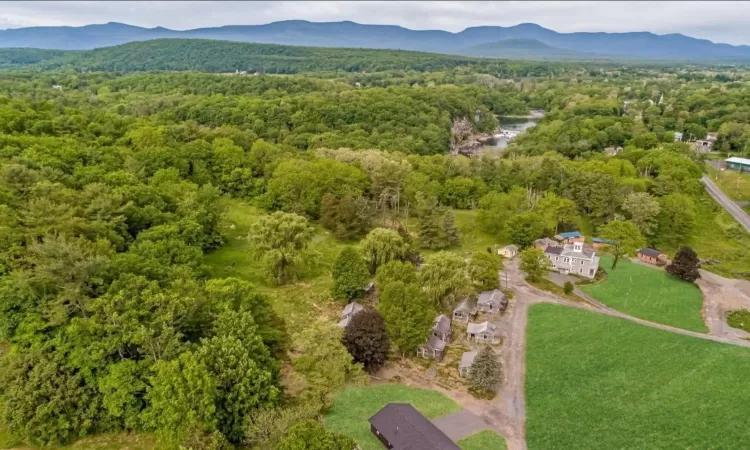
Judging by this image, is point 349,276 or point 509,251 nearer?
point 349,276

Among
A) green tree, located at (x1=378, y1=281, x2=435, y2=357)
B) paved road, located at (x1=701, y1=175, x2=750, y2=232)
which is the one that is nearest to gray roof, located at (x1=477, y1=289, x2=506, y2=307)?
green tree, located at (x1=378, y1=281, x2=435, y2=357)

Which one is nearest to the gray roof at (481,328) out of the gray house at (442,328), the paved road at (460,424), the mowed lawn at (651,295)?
the gray house at (442,328)

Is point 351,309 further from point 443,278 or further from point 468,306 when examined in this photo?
point 468,306

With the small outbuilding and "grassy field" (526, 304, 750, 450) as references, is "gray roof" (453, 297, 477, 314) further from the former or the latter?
the small outbuilding

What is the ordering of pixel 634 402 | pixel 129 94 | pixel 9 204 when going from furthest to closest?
pixel 129 94 < pixel 9 204 < pixel 634 402

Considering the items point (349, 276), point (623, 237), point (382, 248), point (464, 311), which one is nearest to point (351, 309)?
point (349, 276)

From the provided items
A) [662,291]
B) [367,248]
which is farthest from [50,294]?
[662,291]

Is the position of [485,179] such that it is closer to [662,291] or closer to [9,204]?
[662,291]
